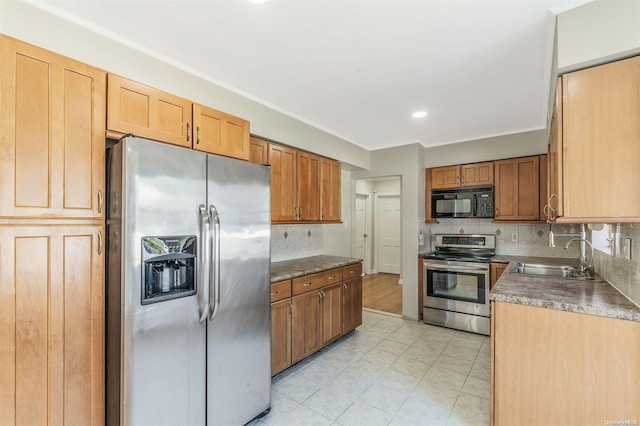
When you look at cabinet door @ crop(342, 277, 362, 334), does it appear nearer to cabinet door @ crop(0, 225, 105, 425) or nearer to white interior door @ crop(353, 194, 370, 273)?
cabinet door @ crop(0, 225, 105, 425)

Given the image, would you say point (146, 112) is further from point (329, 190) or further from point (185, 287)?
point (329, 190)

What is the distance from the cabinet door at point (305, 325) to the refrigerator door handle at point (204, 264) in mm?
1070

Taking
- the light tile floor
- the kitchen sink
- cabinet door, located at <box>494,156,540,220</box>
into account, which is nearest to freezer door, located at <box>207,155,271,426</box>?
the light tile floor

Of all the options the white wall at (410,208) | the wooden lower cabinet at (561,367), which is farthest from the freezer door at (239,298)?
the white wall at (410,208)

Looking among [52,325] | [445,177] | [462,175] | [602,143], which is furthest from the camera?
[445,177]

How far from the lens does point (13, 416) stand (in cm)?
134

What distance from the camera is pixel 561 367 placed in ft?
5.42

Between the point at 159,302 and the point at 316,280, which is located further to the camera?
the point at 316,280

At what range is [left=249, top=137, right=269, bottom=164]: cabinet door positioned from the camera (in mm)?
2738

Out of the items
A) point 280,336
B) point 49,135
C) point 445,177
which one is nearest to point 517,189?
point 445,177

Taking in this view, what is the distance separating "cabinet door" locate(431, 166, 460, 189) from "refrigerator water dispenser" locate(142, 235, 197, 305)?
3.74m

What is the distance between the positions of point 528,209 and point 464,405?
8.61 feet

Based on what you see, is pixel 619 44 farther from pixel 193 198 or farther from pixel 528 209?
pixel 528 209

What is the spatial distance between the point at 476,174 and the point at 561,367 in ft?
9.79
